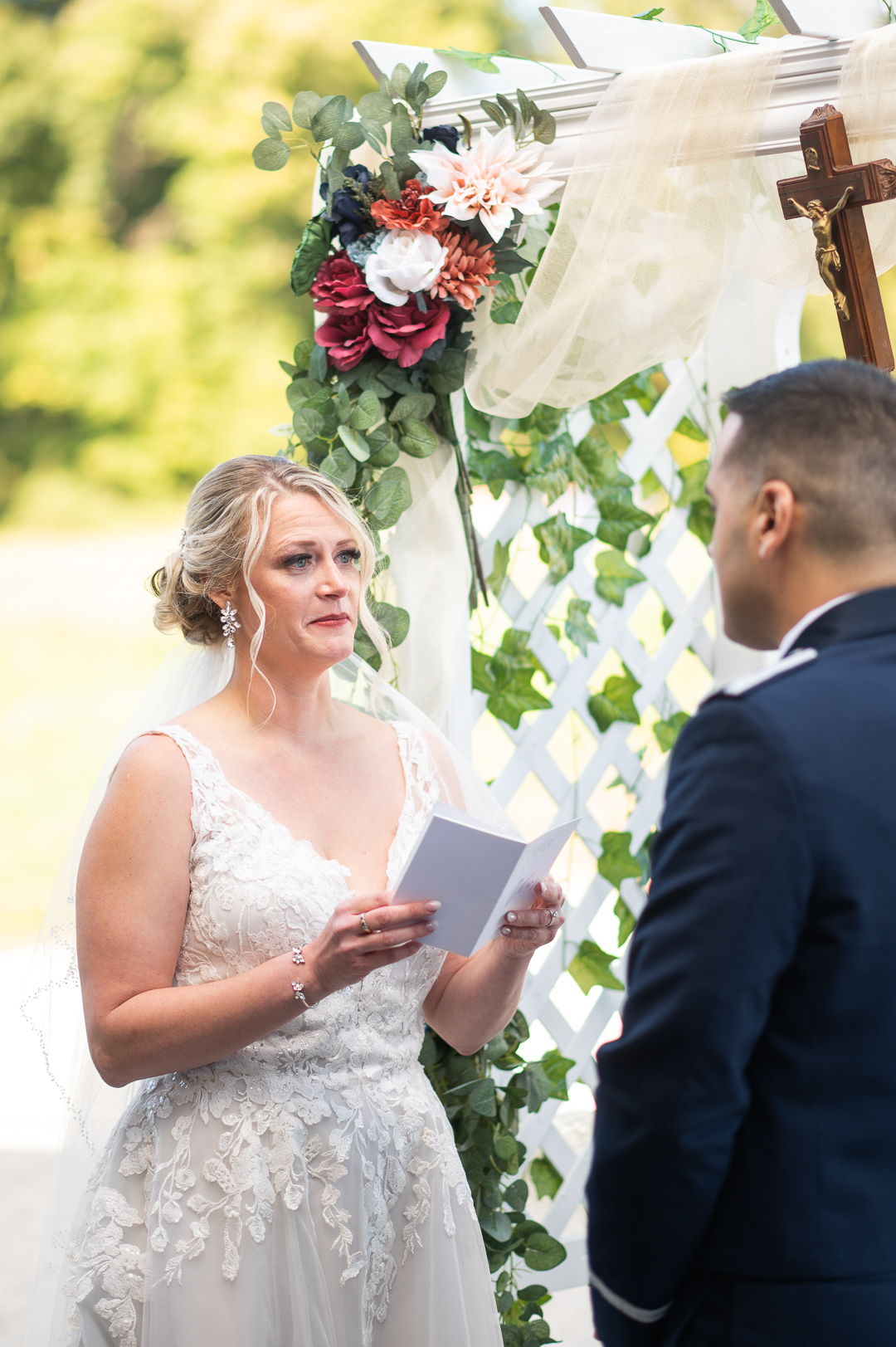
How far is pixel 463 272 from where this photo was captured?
83.4 inches

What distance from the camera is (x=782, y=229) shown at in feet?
6.35

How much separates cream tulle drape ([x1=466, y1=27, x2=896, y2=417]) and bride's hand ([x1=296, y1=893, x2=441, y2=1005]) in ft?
3.23

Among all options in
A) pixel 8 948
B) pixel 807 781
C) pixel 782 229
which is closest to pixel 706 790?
pixel 807 781

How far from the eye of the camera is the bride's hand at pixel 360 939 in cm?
149

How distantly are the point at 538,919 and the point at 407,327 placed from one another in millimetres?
1021

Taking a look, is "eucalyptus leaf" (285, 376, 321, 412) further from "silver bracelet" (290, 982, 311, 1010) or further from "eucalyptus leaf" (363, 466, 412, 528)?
"silver bracelet" (290, 982, 311, 1010)

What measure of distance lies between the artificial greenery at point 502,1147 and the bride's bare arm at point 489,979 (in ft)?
1.06

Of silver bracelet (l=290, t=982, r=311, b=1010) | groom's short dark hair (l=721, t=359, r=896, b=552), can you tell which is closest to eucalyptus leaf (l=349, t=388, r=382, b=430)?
silver bracelet (l=290, t=982, r=311, b=1010)

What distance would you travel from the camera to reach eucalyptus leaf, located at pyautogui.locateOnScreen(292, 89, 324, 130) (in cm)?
213

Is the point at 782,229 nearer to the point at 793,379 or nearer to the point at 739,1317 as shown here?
the point at 793,379

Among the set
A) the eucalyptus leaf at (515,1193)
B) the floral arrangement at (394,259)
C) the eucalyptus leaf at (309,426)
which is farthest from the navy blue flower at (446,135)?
the eucalyptus leaf at (515,1193)

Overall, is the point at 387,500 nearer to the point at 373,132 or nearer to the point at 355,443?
the point at 355,443

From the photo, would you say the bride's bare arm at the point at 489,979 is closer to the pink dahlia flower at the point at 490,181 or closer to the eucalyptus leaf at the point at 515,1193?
the eucalyptus leaf at the point at 515,1193

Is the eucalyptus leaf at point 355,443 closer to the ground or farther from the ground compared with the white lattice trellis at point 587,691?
farther from the ground
